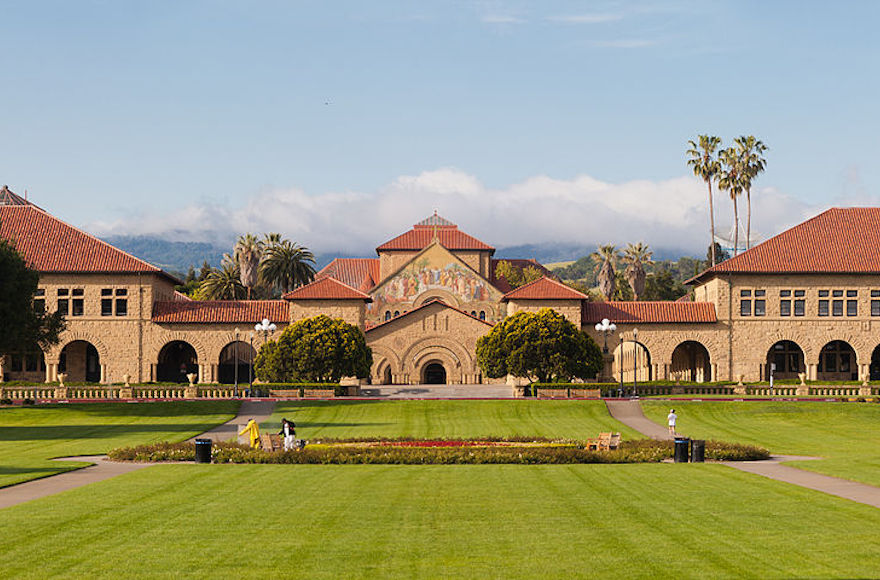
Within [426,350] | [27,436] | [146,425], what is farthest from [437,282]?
[27,436]

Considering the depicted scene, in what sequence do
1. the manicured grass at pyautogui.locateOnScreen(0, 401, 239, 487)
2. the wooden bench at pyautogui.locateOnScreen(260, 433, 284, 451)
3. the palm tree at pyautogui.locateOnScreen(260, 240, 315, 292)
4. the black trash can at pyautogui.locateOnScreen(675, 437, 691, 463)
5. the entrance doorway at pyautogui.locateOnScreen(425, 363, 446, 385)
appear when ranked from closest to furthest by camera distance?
the manicured grass at pyautogui.locateOnScreen(0, 401, 239, 487)
the black trash can at pyautogui.locateOnScreen(675, 437, 691, 463)
the wooden bench at pyautogui.locateOnScreen(260, 433, 284, 451)
the entrance doorway at pyautogui.locateOnScreen(425, 363, 446, 385)
the palm tree at pyautogui.locateOnScreen(260, 240, 315, 292)

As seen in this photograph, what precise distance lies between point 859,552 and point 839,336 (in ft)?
214

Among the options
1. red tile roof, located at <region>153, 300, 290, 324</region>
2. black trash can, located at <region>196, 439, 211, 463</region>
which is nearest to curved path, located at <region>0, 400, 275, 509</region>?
black trash can, located at <region>196, 439, 211, 463</region>

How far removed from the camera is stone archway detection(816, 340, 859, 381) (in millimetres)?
79125

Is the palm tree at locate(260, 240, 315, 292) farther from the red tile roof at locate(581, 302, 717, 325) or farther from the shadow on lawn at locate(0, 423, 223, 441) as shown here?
the shadow on lawn at locate(0, 423, 223, 441)

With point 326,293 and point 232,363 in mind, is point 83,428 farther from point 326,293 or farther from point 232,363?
point 232,363

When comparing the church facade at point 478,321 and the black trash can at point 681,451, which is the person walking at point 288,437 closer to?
the black trash can at point 681,451

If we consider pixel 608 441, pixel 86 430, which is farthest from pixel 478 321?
pixel 608 441

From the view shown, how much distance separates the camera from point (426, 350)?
78.9 m

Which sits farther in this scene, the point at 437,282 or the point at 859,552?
the point at 437,282

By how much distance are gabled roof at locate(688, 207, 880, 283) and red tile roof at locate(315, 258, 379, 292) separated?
135ft

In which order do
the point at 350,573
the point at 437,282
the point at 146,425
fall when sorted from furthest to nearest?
the point at 437,282 → the point at 146,425 → the point at 350,573

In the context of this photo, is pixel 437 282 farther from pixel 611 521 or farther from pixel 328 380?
pixel 611 521

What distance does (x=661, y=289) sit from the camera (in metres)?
128
